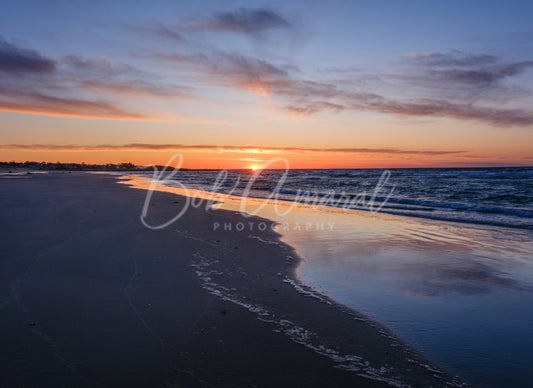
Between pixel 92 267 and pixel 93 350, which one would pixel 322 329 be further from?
pixel 92 267

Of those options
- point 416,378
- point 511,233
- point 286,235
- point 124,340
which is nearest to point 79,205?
point 286,235

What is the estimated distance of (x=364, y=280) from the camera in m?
5.50

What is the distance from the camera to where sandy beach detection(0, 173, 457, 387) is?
2811 mm

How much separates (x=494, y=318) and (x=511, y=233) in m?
8.30

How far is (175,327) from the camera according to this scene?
141 inches

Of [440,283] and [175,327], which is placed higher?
[175,327]

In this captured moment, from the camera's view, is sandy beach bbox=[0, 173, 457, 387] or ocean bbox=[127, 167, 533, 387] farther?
ocean bbox=[127, 167, 533, 387]

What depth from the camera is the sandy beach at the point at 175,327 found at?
2.81 m
